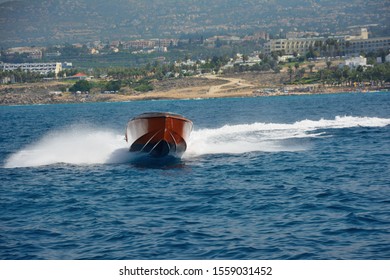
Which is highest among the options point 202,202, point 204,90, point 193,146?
point 202,202

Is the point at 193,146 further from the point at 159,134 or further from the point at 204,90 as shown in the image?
the point at 204,90

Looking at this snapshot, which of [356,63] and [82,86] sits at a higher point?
[356,63]

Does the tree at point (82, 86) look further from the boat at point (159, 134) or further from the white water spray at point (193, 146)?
the boat at point (159, 134)

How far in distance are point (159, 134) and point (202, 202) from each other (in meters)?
9.91

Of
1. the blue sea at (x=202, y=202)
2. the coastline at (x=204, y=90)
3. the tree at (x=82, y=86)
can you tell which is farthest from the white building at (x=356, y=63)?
the blue sea at (x=202, y=202)

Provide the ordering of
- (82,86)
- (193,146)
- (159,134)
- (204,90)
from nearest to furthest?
1. (159,134)
2. (193,146)
3. (204,90)
4. (82,86)

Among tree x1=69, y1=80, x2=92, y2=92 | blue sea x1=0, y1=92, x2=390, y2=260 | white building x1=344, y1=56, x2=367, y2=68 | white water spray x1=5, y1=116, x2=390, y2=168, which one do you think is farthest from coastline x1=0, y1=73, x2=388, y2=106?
blue sea x1=0, y1=92, x2=390, y2=260

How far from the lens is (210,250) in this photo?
1805 centimetres

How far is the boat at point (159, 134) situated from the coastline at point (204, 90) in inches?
5137

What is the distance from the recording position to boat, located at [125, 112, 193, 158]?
111ft

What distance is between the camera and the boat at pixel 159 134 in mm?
33688

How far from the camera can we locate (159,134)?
33844mm

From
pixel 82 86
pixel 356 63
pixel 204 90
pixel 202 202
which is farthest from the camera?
pixel 82 86

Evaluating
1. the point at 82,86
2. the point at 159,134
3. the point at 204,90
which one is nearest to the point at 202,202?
the point at 159,134
